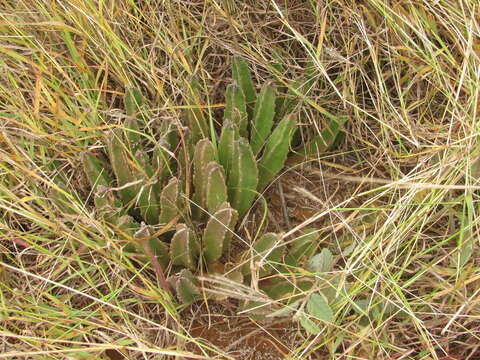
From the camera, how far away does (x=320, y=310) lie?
4.00ft

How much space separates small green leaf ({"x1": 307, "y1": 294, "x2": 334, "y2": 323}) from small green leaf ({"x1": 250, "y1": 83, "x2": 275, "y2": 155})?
485 mm

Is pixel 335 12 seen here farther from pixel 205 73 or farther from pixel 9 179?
pixel 9 179

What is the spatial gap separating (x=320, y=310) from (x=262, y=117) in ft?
1.84

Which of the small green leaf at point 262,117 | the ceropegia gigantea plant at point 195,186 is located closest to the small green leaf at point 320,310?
the ceropegia gigantea plant at point 195,186

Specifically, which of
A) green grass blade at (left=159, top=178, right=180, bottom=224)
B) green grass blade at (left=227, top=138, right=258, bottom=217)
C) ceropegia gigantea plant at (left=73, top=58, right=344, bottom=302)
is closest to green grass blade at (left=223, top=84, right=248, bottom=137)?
ceropegia gigantea plant at (left=73, top=58, right=344, bottom=302)

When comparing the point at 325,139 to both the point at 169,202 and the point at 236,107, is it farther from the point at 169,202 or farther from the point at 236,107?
the point at 169,202

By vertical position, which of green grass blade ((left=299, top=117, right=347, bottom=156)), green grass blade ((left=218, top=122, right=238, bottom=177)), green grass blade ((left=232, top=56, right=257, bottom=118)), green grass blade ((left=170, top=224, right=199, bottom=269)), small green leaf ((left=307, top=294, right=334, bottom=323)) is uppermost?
green grass blade ((left=232, top=56, right=257, bottom=118))

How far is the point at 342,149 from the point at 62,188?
80 cm

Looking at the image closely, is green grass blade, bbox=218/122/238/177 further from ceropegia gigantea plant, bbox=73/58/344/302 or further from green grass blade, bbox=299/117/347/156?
green grass blade, bbox=299/117/347/156

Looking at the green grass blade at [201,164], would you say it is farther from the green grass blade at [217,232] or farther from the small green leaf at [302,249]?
the small green leaf at [302,249]

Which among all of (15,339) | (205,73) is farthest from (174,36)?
(15,339)

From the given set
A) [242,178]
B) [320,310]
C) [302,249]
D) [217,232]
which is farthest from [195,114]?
[320,310]

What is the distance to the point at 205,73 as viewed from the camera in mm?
1680

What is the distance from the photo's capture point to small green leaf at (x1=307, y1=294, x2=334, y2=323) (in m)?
1.21
